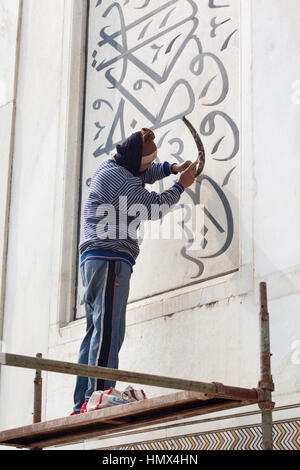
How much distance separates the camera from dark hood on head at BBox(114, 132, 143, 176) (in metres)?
4.85

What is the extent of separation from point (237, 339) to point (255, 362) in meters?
0.17

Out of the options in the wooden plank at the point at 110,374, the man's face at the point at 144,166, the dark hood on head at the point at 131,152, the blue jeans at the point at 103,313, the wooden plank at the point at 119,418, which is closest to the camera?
the wooden plank at the point at 110,374

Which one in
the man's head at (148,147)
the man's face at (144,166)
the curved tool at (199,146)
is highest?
the curved tool at (199,146)

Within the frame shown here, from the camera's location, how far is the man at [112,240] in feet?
15.2

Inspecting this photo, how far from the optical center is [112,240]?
4734 millimetres

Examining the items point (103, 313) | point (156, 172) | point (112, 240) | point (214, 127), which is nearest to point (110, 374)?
point (103, 313)

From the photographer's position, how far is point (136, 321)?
5.24 metres

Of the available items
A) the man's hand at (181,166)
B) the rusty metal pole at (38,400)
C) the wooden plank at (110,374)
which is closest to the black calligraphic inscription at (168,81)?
the man's hand at (181,166)

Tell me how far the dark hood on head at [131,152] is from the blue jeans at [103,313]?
1.59ft

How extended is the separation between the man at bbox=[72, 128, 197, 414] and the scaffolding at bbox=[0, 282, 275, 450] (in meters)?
0.25

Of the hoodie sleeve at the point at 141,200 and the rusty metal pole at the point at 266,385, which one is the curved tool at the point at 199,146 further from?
the rusty metal pole at the point at 266,385

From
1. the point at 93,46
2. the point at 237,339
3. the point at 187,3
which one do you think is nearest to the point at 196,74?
the point at 187,3

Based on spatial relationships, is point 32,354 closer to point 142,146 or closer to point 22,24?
point 142,146

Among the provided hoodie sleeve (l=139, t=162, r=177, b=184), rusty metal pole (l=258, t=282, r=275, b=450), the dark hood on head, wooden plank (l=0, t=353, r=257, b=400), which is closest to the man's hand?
hoodie sleeve (l=139, t=162, r=177, b=184)
